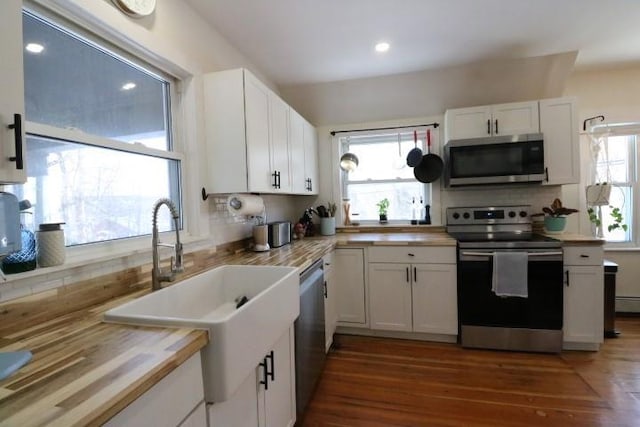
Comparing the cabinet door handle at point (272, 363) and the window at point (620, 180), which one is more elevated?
the window at point (620, 180)

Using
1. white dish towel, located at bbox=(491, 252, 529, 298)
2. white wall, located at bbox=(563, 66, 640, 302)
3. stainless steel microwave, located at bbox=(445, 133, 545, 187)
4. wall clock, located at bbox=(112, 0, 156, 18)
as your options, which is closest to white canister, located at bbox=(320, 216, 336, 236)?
stainless steel microwave, located at bbox=(445, 133, 545, 187)

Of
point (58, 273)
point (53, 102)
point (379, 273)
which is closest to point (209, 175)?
point (53, 102)

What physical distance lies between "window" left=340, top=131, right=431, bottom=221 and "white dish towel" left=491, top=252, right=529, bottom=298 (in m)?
1.06

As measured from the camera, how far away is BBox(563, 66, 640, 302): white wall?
3170mm

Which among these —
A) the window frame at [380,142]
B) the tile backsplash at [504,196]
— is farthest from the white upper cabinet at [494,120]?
the tile backsplash at [504,196]

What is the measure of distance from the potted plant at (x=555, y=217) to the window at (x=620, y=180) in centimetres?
80

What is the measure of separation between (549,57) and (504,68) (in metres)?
0.37

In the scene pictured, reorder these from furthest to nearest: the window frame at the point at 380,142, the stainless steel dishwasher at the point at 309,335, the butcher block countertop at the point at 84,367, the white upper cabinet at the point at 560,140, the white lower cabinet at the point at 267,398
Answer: the window frame at the point at 380,142
the white upper cabinet at the point at 560,140
the stainless steel dishwasher at the point at 309,335
the white lower cabinet at the point at 267,398
the butcher block countertop at the point at 84,367

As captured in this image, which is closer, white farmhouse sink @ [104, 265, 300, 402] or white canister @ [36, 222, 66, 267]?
white farmhouse sink @ [104, 265, 300, 402]

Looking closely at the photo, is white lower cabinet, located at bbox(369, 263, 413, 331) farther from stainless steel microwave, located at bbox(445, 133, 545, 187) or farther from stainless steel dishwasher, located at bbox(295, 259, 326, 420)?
stainless steel microwave, located at bbox(445, 133, 545, 187)

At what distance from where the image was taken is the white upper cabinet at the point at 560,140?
9.09 feet

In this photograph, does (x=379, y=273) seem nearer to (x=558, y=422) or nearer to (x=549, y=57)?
(x=558, y=422)

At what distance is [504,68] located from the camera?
2.92 meters

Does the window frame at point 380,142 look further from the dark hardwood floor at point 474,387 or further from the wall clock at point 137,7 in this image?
the wall clock at point 137,7
